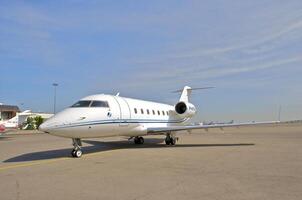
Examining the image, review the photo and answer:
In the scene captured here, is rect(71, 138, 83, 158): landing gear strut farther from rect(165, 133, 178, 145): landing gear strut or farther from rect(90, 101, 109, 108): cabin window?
rect(165, 133, 178, 145): landing gear strut

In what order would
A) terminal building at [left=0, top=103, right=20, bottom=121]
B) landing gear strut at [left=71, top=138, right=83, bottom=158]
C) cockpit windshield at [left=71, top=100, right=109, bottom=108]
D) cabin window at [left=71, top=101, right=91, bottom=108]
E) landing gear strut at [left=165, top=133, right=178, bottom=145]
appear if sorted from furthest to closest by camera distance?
terminal building at [left=0, top=103, right=20, bottom=121] → landing gear strut at [left=165, top=133, right=178, bottom=145] → cockpit windshield at [left=71, top=100, right=109, bottom=108] → cabin window at [left=71, top=101, right=91, bottom=108] → landing gear strut at [left=71, top=138, right=83, bottom=158]

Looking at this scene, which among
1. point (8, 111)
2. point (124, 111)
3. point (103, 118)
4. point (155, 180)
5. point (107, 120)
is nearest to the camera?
point (155, 180)

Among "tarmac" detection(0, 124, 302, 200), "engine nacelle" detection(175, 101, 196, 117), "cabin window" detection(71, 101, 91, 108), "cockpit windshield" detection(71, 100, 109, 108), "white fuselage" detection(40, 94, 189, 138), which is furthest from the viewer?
"engine nacelle" detection(175, 101, 196, 117)

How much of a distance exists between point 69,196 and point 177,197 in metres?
2.10

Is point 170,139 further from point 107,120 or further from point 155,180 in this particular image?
point 155,180

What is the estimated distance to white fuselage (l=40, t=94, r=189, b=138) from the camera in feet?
41.5

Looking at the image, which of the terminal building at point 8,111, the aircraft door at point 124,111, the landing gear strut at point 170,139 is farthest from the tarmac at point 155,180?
the terminal building at point 8,111

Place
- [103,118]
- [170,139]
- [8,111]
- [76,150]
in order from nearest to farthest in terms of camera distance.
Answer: [76,150] < [103,118] < [170,139] < [8,111]

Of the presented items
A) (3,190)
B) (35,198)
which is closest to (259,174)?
(35,198)

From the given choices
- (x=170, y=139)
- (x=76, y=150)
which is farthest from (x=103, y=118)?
(x=170, y=139)

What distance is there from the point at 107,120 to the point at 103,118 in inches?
13.8

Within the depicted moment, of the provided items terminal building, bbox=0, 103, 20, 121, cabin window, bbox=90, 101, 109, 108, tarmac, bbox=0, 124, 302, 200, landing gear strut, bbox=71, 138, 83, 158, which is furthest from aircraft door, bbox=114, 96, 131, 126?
terminal building, bbox=0, 103, 20, 121

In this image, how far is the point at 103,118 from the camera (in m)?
14.5

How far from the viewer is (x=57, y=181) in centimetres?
799
